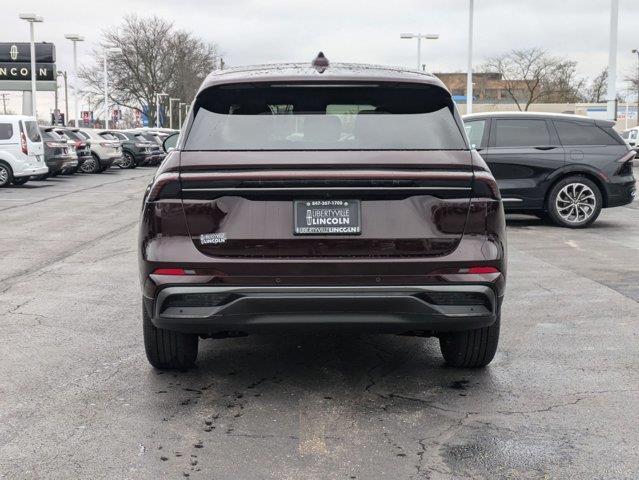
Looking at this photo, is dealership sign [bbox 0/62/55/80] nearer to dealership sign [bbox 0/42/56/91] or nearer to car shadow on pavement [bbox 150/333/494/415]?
dealership sign [bbox 0/42/56/91]

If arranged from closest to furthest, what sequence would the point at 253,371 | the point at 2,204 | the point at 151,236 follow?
1. the point at 151,236
2. the point at 253,371
3. the point at 2,204

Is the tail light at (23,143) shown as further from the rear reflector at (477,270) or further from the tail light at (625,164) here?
the rear reflector at (477,270)

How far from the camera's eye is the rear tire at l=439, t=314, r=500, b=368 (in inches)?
201

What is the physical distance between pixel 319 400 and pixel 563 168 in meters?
9.62

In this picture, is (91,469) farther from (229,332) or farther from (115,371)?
(115,371)

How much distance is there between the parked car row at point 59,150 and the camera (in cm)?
2361

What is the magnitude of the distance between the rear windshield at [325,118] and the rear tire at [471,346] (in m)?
1.12

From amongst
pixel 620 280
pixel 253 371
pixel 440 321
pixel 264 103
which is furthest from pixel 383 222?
pixel 620 280

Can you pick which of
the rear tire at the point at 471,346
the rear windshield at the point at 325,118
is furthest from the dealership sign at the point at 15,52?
the rear tire at the point at 471,346

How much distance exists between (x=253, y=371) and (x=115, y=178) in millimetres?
25654

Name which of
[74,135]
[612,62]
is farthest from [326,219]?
[74,135]

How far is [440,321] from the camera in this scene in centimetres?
446

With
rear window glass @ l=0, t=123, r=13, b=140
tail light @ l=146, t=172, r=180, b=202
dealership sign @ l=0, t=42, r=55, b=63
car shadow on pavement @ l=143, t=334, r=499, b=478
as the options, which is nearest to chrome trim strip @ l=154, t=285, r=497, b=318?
tail light @ l=146, t=172, r=180, b=202

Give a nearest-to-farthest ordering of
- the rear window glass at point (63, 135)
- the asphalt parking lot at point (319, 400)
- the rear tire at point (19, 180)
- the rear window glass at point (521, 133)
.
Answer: the asphalt parking lot at point (319, 400) < the rear window glass at point (521, 133) < the rear tire at point (19, 180) < the rear window glass at point (63, 135)
